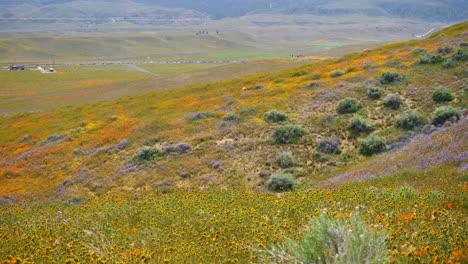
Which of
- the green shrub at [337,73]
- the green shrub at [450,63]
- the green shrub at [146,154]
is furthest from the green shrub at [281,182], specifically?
the green shrub at [337,73]

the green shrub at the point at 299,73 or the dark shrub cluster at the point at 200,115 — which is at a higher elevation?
the green shrub at the point at 299,73

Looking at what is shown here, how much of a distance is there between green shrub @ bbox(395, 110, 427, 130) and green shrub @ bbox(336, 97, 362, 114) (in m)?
4.18

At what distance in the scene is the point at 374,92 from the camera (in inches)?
1123

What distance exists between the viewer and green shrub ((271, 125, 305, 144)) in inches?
949

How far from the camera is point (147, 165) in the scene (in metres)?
24.8

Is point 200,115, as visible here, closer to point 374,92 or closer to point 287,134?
point 287,134

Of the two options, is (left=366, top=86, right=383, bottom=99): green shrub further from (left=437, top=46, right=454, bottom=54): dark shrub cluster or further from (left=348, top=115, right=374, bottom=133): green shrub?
(left=437, top=46, right=454, bottom=54): dark shrub cluster

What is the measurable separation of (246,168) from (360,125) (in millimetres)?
8700

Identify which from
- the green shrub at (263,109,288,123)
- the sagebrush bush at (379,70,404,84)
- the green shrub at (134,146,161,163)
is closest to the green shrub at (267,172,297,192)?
the green shrub at (263,109,288,123)

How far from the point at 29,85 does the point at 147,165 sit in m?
98.9

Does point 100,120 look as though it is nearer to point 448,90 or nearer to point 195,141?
point 195,141

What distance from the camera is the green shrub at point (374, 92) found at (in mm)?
28450

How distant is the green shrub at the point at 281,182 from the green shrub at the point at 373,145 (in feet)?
18.3

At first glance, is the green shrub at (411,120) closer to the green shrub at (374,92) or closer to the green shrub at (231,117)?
the green shrub at (374,92)
